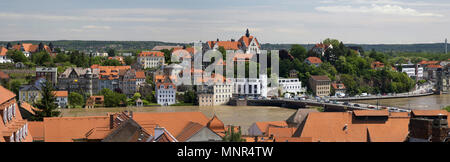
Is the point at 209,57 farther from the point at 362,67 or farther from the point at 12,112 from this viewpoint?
the point at 12,112

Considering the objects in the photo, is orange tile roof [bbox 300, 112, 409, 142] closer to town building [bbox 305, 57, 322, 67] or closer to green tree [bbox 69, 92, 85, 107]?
green tree [bbox 69, 92, 85, 107]

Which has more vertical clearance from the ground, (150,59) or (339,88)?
(150,59)

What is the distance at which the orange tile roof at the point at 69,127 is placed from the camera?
12352mm

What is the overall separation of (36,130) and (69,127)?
0.76m

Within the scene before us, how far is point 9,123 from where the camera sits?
7176 mm

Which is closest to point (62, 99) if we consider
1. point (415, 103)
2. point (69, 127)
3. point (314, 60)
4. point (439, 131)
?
point (415, 103)

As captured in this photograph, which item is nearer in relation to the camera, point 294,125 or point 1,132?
point 1,132

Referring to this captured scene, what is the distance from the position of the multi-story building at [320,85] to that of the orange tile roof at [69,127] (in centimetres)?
3558

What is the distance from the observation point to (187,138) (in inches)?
438

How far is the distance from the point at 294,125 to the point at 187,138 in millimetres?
6420

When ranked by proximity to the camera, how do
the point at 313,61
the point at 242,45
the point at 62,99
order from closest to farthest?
the point at 62,99, the point at 313,61, the point at 242,45

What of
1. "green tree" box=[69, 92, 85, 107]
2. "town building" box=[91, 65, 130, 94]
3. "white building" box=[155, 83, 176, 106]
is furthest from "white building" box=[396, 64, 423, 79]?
"green tree" box=[69, 92, 85, 107]

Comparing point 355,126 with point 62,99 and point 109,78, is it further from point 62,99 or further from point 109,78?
point 109,78
